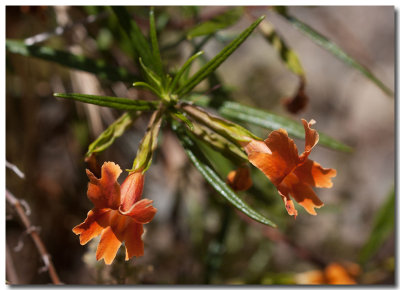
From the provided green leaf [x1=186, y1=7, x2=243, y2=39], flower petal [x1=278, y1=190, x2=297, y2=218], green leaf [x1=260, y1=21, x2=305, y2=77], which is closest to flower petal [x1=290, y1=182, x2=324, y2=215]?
flower petal [x1=278, y1=190, x2=297, y2=218]

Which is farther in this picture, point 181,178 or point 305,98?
point 181,178

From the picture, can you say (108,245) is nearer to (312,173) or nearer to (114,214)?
(114,214)

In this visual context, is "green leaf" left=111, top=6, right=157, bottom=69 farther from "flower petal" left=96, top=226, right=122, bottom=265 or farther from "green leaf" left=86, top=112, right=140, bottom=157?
"flower petal" left=96, top=226, right=122, bottom=265

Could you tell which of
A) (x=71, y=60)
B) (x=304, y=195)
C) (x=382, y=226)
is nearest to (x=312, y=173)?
(x=304, y=195)

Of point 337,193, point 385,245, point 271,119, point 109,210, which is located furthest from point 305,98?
point 385,245

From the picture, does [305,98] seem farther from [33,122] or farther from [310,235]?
[310,235]
